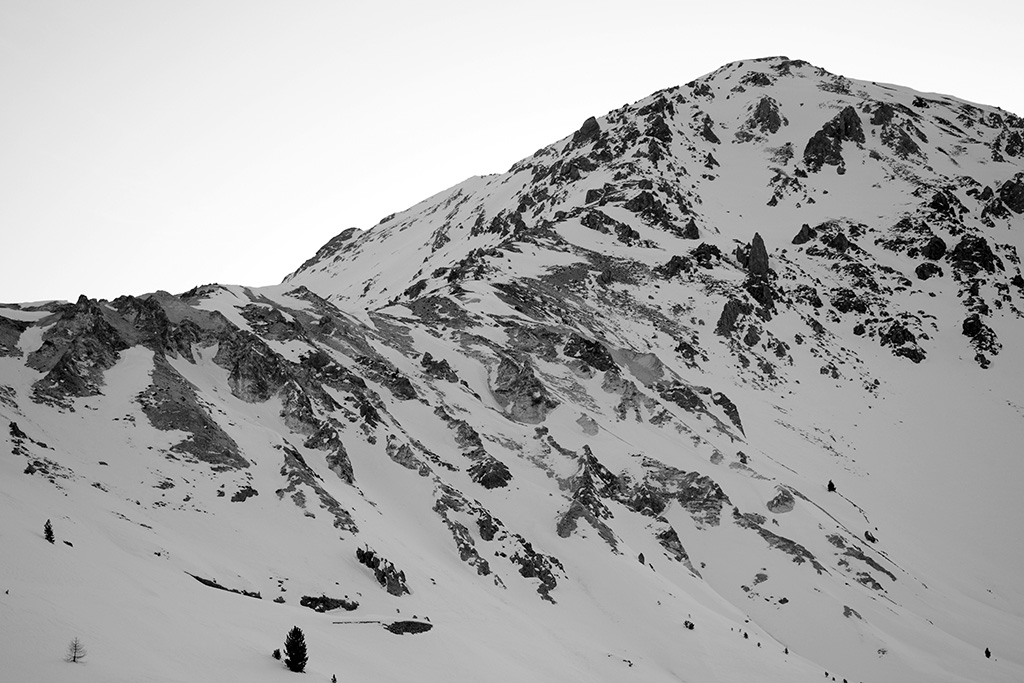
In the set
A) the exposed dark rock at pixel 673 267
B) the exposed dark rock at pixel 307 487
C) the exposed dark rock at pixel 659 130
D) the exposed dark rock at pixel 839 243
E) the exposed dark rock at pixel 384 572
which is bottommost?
the exposed dark rock at pixel 384 572

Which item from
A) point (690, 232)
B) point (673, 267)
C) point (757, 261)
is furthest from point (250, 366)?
point (690, 232)

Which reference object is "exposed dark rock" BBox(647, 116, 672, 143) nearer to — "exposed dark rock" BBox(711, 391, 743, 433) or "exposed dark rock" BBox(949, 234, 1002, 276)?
"exposed dark rock" BBox(949, 234, 1002, 276)

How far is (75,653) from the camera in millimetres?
15859

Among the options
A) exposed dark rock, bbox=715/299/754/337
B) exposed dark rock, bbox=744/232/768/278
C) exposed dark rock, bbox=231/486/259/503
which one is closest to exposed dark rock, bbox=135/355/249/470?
exposed dark rock, bbox=231/486/259/503

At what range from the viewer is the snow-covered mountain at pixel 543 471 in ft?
83.9

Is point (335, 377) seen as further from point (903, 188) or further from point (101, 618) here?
point (903, 188)

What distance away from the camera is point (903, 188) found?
133 m

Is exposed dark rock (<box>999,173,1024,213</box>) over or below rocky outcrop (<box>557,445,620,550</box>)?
over

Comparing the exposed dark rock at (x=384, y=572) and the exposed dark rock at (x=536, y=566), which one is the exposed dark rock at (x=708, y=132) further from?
the exposed dark rock at (x=384, y=572)

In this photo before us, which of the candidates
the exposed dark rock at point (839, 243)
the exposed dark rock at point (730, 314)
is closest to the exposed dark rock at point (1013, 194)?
the exposed dark rock at point (839, 243)

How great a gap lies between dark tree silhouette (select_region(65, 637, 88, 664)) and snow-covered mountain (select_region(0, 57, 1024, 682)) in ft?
1.43

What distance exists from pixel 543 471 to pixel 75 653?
1357 inches

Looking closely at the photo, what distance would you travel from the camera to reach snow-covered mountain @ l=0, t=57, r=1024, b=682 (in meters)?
25.6

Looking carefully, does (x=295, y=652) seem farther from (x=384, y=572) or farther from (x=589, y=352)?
(x=589, y=352)
